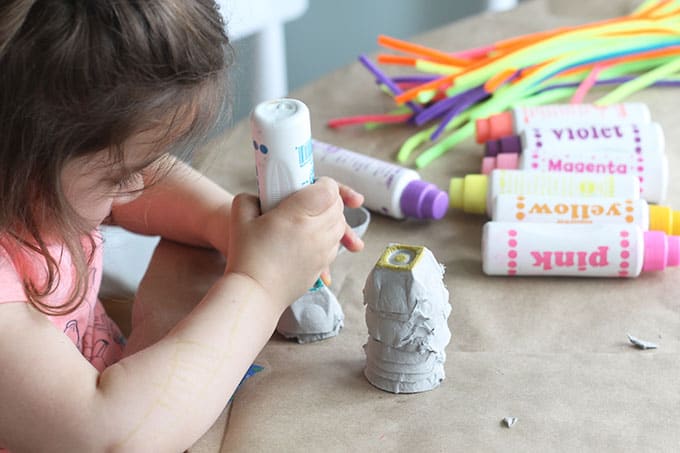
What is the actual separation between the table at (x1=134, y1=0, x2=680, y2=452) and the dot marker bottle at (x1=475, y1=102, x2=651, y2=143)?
3.1 inches

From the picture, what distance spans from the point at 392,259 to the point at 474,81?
0.43 m

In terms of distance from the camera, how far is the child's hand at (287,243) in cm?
60

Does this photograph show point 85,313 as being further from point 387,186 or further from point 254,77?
point 254,77

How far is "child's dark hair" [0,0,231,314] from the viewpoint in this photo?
46cm

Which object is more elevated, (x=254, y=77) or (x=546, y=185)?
(x=546, y=185)

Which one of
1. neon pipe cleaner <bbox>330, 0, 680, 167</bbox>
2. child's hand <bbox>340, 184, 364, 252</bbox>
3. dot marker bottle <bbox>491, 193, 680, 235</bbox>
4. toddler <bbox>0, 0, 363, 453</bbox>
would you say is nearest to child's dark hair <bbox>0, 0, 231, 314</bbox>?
toddler <bbox>0, 0, 363, 453</bbox>

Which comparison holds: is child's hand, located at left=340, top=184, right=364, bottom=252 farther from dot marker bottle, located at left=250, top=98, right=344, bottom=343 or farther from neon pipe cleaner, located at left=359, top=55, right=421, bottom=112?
neon pipe cleaner, located at left=359, top=55, right=421, bottom=112

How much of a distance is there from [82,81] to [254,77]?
0.89 metres

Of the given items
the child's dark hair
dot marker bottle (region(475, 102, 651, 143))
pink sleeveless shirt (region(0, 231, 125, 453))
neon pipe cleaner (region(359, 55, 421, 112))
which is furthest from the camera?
neon pipe cleaner (region(359, 55, 421, 112))

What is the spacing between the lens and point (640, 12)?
3.40ft

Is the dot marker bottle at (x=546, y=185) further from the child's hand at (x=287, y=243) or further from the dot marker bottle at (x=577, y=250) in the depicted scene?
the child's hand at (x=287, y=243)

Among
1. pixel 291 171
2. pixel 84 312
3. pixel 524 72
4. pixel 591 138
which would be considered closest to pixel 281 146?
pixel 291 171

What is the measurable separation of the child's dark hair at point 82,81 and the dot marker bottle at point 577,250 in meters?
0.26

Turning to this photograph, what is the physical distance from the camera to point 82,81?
0.48 metres
